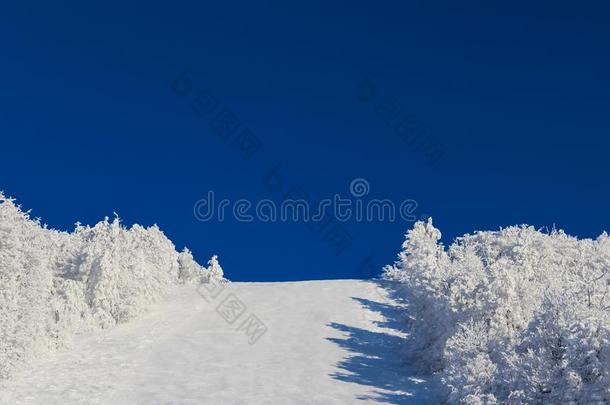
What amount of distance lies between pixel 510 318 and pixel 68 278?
1072 inches

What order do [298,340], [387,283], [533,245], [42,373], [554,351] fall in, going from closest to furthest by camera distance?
[554,351] → [42,373] → [298,340] → [533,245] → [387,283]

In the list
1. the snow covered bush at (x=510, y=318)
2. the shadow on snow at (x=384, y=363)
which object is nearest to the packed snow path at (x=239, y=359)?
the shadow on snow at (x=384, y=363)

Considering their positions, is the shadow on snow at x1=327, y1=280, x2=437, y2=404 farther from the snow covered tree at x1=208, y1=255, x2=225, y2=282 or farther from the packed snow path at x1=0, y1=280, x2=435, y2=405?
the snow covered tree at x1=208, y1=255, x2=225, y2=282

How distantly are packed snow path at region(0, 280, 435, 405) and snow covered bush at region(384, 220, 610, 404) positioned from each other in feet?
10.2

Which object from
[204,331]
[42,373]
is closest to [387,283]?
[204,331]

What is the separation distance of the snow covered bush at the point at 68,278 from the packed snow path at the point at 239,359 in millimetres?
1212

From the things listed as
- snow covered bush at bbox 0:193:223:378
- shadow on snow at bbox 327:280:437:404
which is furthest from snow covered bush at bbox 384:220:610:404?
snow covered bush at bbox 0:193:223:378

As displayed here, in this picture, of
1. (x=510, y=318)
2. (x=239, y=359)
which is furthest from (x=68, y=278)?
(x=510, y=318)

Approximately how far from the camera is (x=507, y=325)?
30.0 metres

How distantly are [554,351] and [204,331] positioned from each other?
22.8 meters

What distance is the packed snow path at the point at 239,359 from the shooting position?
29.1 meters

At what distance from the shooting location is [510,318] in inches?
1193

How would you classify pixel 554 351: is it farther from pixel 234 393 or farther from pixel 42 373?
pixel 42 373

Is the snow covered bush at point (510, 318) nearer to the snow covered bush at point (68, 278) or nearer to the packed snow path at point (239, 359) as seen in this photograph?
the packed snow path at point (239, 359)
